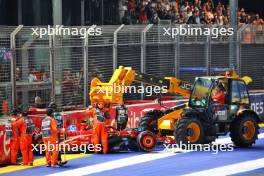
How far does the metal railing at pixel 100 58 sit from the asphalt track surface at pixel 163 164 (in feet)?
10.0

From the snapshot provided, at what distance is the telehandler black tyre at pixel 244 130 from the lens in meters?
22.1

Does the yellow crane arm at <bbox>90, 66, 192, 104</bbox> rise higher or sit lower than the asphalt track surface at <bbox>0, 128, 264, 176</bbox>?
higher

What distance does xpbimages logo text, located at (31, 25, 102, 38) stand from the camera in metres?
22.9

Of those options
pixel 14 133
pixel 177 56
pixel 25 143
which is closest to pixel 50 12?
pixel 177 56

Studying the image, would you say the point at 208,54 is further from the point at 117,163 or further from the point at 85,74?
the point at 117,163

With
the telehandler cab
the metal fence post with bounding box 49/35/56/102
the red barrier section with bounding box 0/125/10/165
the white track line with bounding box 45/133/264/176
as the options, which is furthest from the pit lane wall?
the white track line with bounding box 45/133/264/176

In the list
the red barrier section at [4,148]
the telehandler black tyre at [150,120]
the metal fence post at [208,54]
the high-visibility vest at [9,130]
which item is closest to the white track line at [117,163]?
the telehandler black tyre at [150,120]

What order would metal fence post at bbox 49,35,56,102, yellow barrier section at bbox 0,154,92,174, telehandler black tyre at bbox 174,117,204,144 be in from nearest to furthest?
1. yellow barrier section at bbox 0,154,92,174
2. telehandler black tyre at bbox 174,117,204,144
3. metal fence post at bbox 49,35,56,102

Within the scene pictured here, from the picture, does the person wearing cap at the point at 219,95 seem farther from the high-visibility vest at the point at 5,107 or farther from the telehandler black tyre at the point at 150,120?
the high-visibility vest at the point at 5,107

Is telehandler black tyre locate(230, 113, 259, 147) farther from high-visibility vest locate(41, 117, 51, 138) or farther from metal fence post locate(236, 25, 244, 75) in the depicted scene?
metal fence post locate(236, 25, 244, 75)

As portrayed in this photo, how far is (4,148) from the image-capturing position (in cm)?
1938

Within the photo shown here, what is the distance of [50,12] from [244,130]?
12.9m

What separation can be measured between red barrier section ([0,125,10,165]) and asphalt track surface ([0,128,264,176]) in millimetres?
871

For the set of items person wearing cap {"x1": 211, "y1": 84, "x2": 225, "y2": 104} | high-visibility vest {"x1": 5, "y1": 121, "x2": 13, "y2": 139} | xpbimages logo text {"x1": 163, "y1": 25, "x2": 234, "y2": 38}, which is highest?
xpbimages logo text {"x1": 163, "y1": 25, "x2": 234, "y2": 38}
